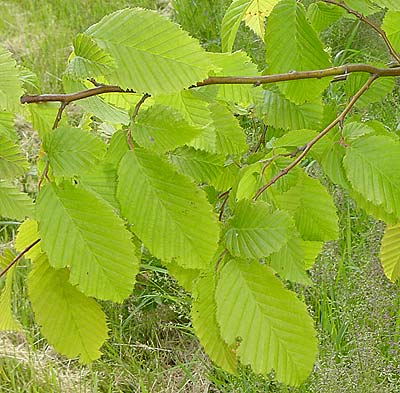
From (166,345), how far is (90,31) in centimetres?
213

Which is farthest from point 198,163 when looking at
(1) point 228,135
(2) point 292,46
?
(2) point 292,46

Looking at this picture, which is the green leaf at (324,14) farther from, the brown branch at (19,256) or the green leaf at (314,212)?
the brown branch at (19,256)

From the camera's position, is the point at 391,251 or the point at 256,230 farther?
the point at 391,251

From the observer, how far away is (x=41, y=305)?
0.64 meters

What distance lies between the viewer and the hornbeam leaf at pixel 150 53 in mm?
575

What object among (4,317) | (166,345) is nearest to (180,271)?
(4,317)

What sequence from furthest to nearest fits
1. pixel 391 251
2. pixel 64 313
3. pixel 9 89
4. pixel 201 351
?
1. pixel 201 351
2. pixel 391 251
3. pixel 64 313
4. pixel 9 89

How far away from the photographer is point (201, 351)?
8.21ft

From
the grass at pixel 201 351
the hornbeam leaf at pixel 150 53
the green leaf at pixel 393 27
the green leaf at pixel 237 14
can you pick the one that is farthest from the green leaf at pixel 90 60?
the grass at pixel 201 351

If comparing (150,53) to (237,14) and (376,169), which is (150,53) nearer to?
(376,169)

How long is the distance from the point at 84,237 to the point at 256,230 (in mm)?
158

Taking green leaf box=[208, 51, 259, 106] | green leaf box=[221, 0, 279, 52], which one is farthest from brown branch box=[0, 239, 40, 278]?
green leaf box=[221, 0, 279, 52]

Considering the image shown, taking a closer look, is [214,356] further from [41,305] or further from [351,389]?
[351,389]

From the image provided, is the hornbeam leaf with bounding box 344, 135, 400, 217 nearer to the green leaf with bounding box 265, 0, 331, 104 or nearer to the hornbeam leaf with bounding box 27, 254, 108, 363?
the green leaf with bounding box 265, 0, 331, 104
